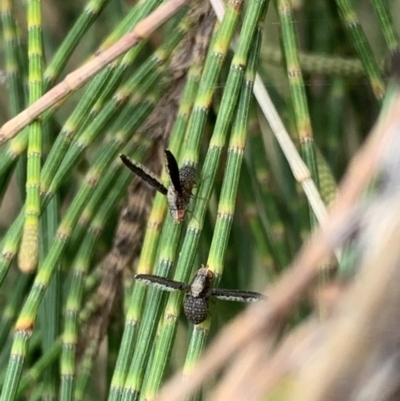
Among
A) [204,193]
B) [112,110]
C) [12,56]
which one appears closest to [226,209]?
[204,193]

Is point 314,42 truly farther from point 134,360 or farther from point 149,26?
point 134,360

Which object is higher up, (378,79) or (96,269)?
(378,79)

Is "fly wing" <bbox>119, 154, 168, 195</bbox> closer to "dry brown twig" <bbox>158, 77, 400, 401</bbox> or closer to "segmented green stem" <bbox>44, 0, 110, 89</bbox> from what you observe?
"segmented green stem" <bbox>44, 0, 110, 89</bbox>

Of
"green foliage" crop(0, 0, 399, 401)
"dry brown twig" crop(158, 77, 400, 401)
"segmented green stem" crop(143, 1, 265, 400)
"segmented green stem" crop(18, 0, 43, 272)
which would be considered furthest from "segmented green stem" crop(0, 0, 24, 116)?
"dry brown twig" crop(158, 77, 400, 401)

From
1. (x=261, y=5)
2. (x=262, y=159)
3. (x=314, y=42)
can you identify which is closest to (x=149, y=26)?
(x=261, y=5)

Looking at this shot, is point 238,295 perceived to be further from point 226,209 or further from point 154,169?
point 154,169
